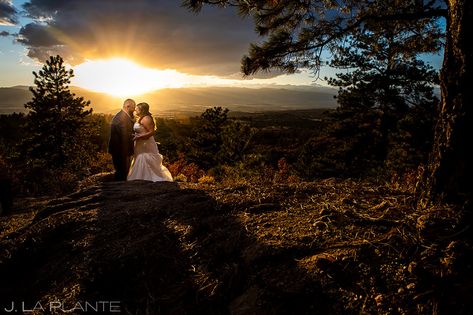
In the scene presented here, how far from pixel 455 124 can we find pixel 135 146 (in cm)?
846

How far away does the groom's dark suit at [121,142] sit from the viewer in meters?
9.45

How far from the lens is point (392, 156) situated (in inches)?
920

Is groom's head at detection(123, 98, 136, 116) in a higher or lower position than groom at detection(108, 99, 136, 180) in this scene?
higher

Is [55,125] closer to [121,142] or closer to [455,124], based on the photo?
[121,142]

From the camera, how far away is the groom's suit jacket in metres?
9.43

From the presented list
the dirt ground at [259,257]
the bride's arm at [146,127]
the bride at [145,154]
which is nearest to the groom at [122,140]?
the bride at [145,154]

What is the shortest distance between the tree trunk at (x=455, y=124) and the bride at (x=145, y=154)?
751 cm

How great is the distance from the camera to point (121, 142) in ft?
31.1

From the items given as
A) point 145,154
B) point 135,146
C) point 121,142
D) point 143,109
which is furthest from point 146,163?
point 143,109

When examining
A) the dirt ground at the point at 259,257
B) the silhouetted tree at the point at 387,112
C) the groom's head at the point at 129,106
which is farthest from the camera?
the silhouetted tree at the point at 387,112

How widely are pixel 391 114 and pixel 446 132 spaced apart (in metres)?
24.0

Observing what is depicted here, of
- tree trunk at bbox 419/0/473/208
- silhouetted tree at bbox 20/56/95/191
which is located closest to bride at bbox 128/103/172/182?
tree trunk at bbox 419/0/473/208

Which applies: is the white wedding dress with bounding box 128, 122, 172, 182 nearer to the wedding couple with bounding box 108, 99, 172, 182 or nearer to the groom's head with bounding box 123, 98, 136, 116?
the wedding couple with bounding box 108, 99, 172, 182

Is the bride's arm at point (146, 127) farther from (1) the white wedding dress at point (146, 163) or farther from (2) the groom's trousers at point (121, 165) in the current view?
(2) the groom's trousers at point (121, 165)
